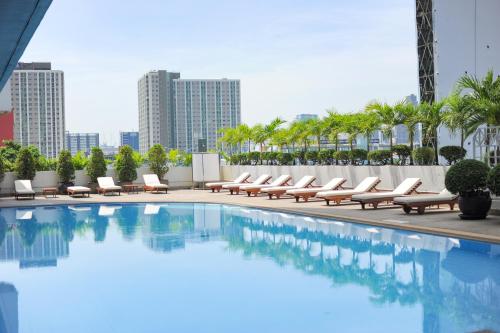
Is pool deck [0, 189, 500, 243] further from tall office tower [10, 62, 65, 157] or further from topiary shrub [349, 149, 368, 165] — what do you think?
tall office tower [10, 62, 65, 157]

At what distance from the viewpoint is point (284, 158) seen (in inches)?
969

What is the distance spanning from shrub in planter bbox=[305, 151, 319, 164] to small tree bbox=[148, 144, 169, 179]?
715 cm

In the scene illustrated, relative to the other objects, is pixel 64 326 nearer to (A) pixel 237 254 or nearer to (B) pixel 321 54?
(A) pixel 237 254

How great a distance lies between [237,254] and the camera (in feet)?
34.3

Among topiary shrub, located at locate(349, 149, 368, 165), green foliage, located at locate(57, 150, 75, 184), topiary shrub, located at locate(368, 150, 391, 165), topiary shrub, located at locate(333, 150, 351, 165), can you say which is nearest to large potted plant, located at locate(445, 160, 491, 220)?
topiary shrub, located at locate(368, 150, 391, 165)

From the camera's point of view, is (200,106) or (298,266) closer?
(298,266)

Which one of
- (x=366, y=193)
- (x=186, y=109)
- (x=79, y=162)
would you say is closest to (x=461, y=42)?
(x=366, y=193)

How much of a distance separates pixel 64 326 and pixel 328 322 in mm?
2808

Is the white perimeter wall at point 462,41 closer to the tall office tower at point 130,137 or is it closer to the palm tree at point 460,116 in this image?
the palm tree at point 460,116

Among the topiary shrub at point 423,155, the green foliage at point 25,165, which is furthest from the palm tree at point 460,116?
the green foliage at point 25,165

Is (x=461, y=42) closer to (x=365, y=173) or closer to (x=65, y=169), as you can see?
(x=365, y=173)

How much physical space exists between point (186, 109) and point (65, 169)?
33595 millimetres

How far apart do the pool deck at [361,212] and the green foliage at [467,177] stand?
70 cm

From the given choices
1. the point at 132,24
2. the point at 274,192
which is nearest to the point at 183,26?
the point at 132,24
